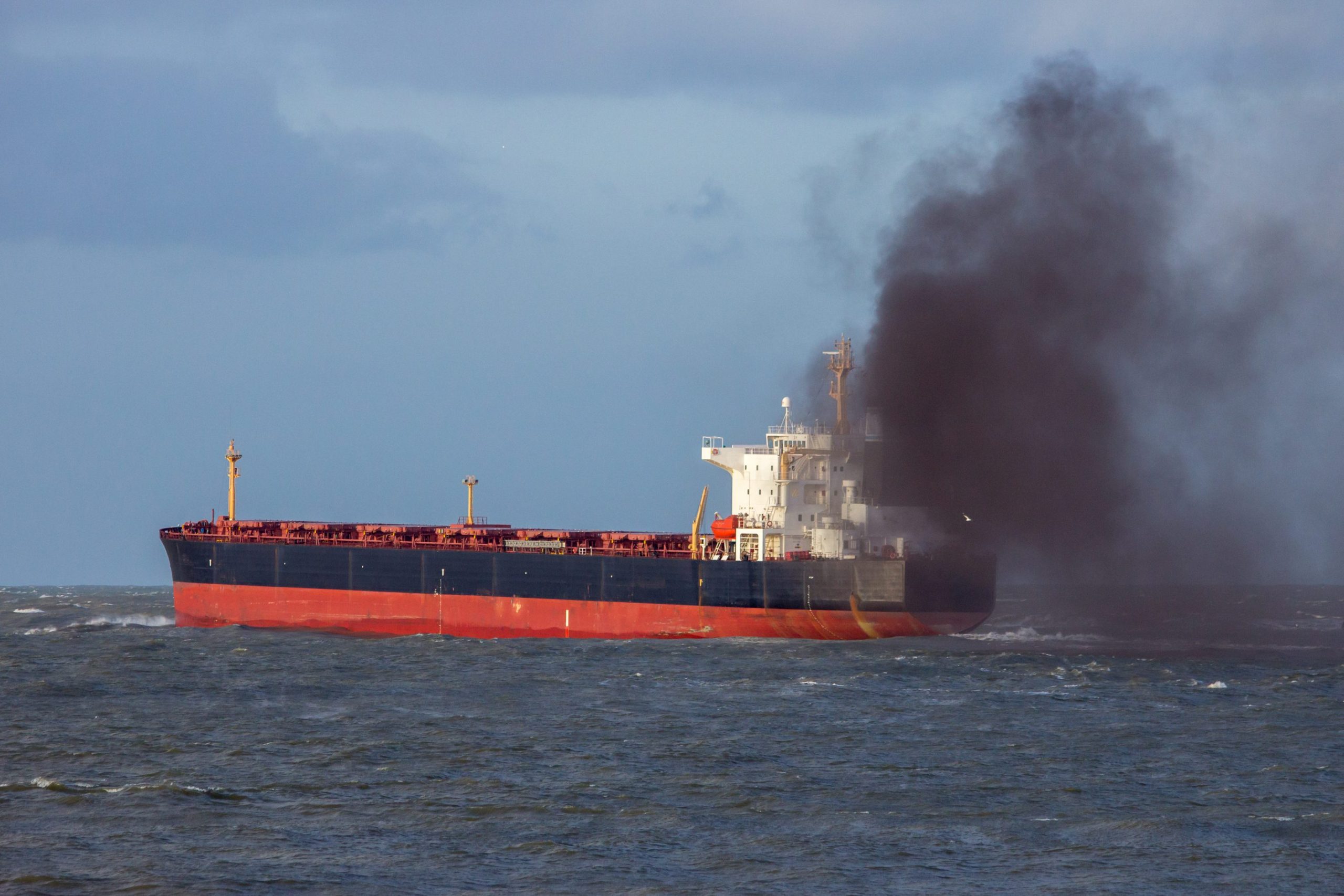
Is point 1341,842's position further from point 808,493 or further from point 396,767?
point 808,493

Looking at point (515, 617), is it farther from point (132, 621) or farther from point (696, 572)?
point (132, 621)

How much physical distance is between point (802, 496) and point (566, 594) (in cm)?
956

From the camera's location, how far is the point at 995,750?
3034cm

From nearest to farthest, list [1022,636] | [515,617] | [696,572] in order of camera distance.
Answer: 1. [696,572]
2. [515,617]
3. [1022,636]

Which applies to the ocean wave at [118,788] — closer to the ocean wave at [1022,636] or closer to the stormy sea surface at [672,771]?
the stormy sea surface at [672,771]

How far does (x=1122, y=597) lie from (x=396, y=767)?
106 metres

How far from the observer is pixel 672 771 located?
2823 centimetres

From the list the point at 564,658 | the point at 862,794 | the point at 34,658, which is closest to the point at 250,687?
the point at 564,658

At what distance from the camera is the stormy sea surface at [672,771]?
21469mm

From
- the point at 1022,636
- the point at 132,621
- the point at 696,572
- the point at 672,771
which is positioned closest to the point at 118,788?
the point at 672,771

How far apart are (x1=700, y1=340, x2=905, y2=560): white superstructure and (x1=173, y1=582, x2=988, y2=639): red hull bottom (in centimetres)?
282

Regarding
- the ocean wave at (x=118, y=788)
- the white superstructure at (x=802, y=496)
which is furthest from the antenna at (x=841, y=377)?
the ocean wave at (x=118, y=788)

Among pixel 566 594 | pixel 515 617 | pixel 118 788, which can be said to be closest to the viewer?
pixel 118 788

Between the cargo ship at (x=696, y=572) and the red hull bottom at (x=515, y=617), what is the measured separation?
6cm
